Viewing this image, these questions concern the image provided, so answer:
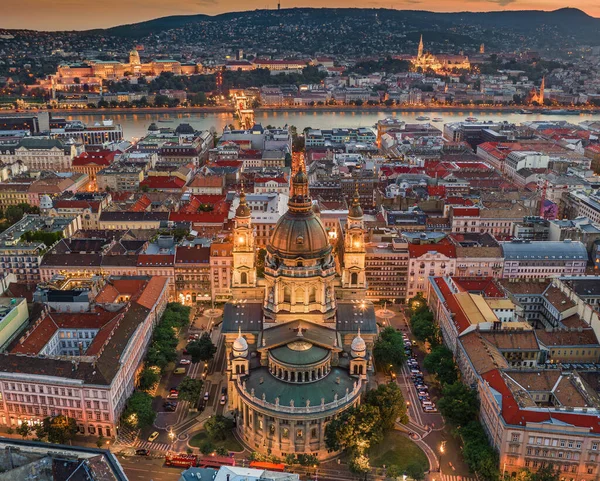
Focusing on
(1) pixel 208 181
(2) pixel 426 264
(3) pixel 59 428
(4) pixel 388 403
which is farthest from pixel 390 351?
(1) pixel 208 181

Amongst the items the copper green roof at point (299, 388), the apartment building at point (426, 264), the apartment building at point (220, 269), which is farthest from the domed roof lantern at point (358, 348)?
the apartment building at point (220, 269)

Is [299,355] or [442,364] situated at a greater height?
[299,355]

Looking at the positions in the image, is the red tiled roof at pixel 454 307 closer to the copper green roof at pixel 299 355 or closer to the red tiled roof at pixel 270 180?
the copper green roof at pixel 299 355

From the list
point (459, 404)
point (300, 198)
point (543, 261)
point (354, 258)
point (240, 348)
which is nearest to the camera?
point (459, 404)

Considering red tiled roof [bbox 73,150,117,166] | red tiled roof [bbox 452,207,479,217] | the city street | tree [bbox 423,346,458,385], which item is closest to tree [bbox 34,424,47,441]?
the city street

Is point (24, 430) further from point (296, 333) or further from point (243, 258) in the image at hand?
point (243, 258)

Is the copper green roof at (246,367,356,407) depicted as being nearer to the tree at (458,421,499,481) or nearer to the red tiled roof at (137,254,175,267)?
the tree at (458,421,499,481)
